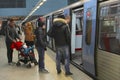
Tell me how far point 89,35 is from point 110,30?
5.51 feet

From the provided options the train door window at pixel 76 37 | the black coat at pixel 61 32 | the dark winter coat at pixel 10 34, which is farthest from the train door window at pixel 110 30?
the dark winter coat at pixel 10 34

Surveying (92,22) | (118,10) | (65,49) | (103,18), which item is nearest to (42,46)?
(65,49)

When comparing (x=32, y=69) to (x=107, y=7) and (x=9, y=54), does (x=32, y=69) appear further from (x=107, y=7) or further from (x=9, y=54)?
(x=107, y=7)

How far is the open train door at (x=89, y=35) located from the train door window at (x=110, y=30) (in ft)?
1.65

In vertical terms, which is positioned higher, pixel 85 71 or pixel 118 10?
pixel 118 10

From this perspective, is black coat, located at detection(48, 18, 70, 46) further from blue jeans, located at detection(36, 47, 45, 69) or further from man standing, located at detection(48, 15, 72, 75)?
blue jeans, located at detection(36, 47, 45, 69)

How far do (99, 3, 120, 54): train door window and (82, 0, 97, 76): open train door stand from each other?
0.50 meters

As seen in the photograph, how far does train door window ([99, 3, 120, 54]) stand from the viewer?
8172 millimetres

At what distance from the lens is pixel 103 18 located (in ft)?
29.8

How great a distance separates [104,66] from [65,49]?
165 centimetres

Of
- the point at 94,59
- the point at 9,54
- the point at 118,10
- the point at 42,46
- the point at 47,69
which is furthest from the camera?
the point at 9,54

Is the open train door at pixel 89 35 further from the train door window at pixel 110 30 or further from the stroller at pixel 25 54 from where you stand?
the stroller at pixel 25 54

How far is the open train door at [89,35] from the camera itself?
974 centimetres

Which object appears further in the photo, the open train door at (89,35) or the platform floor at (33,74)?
the platform floor at (33,74)
